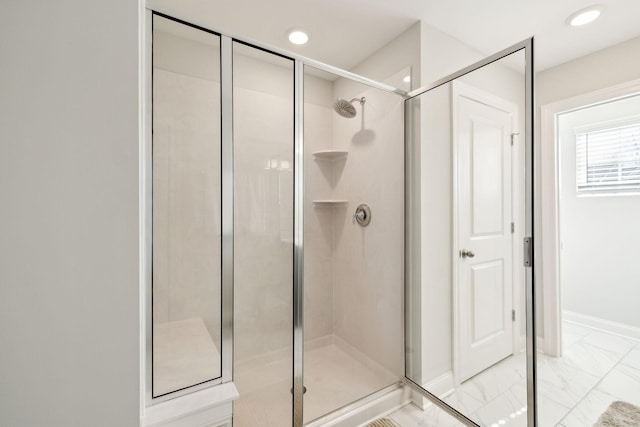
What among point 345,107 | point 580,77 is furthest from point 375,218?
point 580,77

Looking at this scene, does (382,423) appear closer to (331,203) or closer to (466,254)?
(466,254)

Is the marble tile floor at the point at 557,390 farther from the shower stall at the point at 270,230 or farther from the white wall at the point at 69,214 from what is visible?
the white wall at the point at 69,214

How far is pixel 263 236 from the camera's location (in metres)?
1.35

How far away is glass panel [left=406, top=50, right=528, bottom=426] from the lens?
53.9 inches

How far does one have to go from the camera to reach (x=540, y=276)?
2.37 metres

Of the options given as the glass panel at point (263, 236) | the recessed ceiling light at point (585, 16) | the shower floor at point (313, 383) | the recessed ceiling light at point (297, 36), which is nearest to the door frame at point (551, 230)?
the recessed ceiling light at point (585, 16)

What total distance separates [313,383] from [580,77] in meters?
3.08

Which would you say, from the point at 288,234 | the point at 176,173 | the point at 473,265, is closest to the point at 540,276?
the point at 473,265

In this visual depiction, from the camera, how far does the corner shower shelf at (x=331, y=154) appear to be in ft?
5.85

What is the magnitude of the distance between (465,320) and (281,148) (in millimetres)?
1466

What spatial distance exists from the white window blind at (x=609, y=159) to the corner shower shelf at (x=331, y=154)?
3226mm

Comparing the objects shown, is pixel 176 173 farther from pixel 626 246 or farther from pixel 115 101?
pixel 626 246

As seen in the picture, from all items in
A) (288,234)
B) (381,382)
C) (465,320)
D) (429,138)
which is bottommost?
(381,382)

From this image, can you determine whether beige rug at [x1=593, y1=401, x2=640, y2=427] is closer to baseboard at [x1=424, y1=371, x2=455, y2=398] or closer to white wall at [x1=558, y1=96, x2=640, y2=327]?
baseboard at [x1=424, y1=371, x2=455, y2=398]
